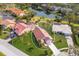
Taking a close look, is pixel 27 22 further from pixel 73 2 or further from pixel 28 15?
pixel 73 2

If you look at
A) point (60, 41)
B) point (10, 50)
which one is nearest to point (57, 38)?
point (60, 41)

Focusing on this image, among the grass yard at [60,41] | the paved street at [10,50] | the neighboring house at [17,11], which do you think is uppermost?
the neighboring house at [17,11]

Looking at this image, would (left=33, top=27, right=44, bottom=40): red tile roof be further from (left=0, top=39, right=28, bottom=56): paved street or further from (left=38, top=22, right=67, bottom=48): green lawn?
(left=0, top=39, right=28, bottom=56): paved street

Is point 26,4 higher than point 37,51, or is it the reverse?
point 26,4

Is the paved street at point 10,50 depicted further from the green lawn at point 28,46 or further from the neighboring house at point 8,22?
the neighboring house at point 8,22

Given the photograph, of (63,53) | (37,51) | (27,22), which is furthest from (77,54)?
(27,22)

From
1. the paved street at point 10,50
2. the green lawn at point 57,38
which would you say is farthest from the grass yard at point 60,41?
the paved street at point 10,50
